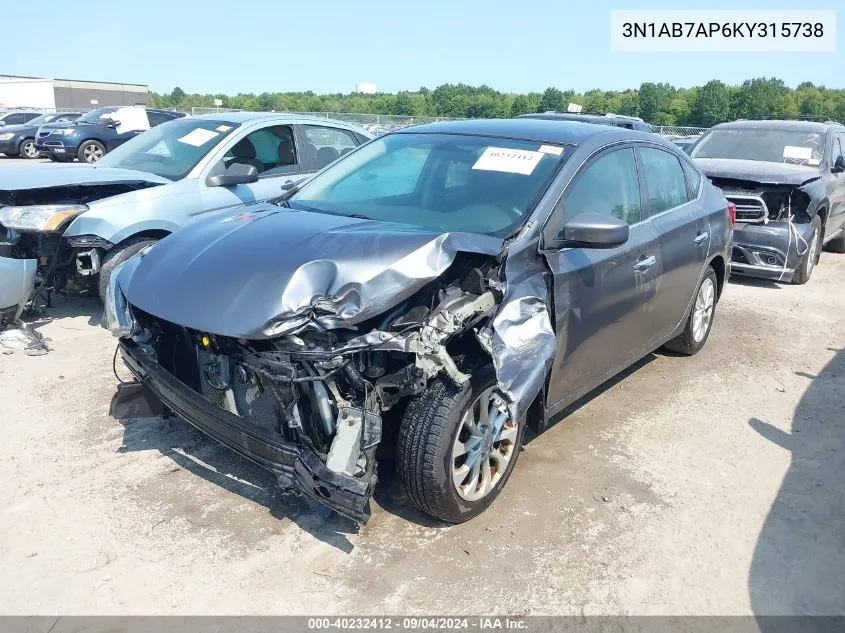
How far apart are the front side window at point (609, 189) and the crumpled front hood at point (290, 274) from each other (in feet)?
2.43

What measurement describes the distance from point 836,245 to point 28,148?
21874 mm

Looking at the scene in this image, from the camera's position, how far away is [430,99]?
59.5 m

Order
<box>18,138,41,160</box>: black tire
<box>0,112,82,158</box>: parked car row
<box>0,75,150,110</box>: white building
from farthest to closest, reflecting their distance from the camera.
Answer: <box>0,75,150,110</box>: white building → <box>18,138,41,160</box>: black tire → <box>0,112,82,158</box>: parked car row

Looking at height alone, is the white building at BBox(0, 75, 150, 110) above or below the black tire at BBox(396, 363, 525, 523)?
above

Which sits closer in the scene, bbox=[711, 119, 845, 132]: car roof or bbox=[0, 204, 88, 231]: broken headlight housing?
bbox=[0, 204, 88, 231]: broken headlight housing

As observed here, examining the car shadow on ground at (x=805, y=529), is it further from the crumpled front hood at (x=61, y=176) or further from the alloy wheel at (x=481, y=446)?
the crumpled front hood at (x=61, y=176)

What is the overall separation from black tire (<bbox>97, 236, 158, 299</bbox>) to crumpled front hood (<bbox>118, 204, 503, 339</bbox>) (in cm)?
244

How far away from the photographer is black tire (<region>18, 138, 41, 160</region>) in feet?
70.6

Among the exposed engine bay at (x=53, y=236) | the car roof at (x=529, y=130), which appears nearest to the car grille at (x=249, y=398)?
the car roof at (x=529, y=130)

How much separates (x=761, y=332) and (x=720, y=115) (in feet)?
160

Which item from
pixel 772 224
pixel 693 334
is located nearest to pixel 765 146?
pixel 772 224

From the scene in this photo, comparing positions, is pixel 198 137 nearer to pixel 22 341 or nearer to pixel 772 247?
pixel 22 341

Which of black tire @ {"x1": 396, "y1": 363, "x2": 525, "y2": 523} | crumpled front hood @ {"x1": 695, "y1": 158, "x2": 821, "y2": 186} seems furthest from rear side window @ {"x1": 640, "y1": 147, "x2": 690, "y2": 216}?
crumpled front hood @ {"x1": 695, "y1": 158, "x2": 821, "y2": 186}

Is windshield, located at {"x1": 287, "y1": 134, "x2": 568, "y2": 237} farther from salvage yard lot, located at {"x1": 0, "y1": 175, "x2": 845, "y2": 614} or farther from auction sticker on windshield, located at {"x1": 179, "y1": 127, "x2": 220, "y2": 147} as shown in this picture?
auction sticker on windshield, located at {"x1": 179, "y1": 127, "x2": 220, "y2": 147}
